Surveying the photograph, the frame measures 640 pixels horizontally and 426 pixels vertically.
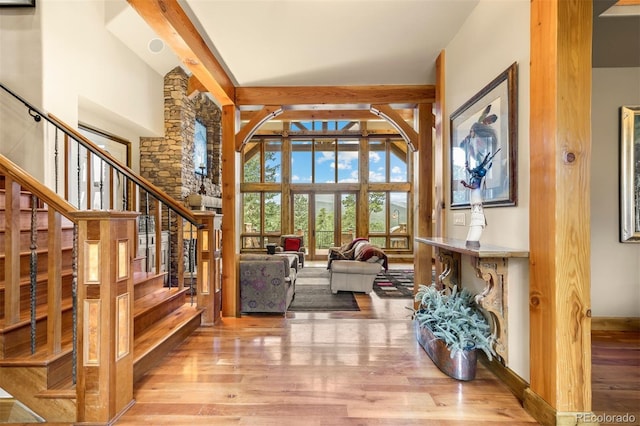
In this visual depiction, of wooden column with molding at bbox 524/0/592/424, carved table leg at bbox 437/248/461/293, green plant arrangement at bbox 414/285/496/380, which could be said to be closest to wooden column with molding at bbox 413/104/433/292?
carved table leg at bbox 437/248/461/293

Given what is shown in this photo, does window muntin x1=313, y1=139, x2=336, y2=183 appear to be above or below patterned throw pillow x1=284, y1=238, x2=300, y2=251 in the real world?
above

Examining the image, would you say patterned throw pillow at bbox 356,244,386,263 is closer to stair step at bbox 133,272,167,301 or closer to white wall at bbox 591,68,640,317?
white wall at bbox 591,68,640,317

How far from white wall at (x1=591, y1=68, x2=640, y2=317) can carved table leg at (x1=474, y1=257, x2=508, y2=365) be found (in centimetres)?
196

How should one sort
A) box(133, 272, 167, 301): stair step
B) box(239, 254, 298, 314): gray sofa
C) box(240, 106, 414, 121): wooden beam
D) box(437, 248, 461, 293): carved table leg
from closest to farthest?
1. box(437, 248, 461, 293): carved table leg
2. box(133, 272, 167, 301): stair step
3. box(239, 254, 298, 314): gray sofa
4. box(240, 106, 414, 121): wooden beam

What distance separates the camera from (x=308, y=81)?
A: 12.4ft

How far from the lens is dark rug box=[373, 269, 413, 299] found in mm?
5258

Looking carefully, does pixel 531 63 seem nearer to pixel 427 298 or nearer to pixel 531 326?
pixel 531 326

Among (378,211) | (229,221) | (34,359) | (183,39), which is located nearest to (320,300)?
(229,221)

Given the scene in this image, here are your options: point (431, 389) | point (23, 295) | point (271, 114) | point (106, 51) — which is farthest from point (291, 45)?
point (106, 51)

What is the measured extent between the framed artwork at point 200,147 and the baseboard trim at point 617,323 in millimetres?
6951

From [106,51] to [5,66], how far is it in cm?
155

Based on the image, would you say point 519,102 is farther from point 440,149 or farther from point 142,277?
point 142,277

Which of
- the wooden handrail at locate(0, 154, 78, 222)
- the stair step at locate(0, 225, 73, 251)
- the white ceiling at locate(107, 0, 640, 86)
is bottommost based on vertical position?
the stair step at locate(0, 225, 73, 251)

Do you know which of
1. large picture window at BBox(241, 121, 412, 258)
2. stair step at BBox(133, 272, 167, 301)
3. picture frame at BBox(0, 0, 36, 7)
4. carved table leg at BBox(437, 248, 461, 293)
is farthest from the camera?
large picture window at BBox(241, 121, 412, 258)
